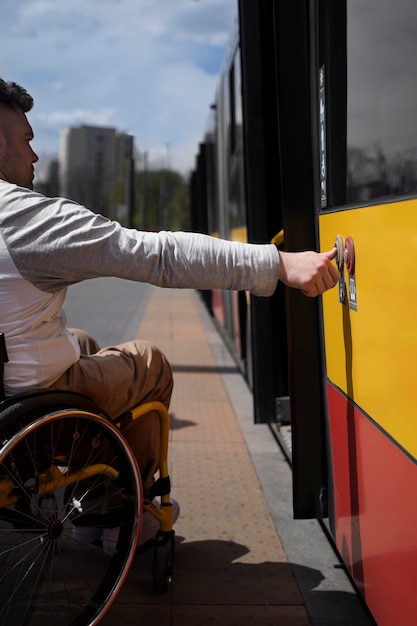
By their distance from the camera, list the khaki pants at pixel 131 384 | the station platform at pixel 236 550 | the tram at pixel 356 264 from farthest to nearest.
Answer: the station platform at pixel 236 550, the khaki pants at pixel 131 384, the tram at pixel 356 264

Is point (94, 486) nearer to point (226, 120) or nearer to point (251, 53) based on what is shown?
point (251, 53)

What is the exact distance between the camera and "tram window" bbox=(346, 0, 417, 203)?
6.75 ft

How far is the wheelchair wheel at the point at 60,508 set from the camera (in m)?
2.50

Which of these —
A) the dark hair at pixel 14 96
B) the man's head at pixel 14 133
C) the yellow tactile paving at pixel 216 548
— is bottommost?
the yellow tactile paving at pixel 216 548

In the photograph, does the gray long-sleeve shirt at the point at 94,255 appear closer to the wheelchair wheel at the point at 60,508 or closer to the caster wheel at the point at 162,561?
the wheelchair wheel at the point at 60,508

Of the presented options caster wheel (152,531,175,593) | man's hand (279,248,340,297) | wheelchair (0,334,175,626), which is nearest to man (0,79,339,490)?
man's hand (279,248,340,297)

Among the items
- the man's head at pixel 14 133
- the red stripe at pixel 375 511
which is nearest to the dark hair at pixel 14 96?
the man's head at pixel 14 133

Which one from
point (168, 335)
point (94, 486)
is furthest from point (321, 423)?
point (168, 335)

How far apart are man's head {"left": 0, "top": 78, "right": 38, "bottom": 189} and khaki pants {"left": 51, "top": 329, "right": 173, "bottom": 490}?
0.64 metres

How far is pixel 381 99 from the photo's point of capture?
2.29 meters

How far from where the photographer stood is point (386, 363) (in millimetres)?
2176

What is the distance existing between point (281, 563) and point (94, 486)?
1.10 metres

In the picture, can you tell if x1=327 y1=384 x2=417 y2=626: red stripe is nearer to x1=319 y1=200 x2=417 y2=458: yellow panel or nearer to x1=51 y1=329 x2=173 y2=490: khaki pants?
x1=319 y1=200 x2=417 y2=458: yellow panel

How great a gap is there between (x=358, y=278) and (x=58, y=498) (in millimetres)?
1132
